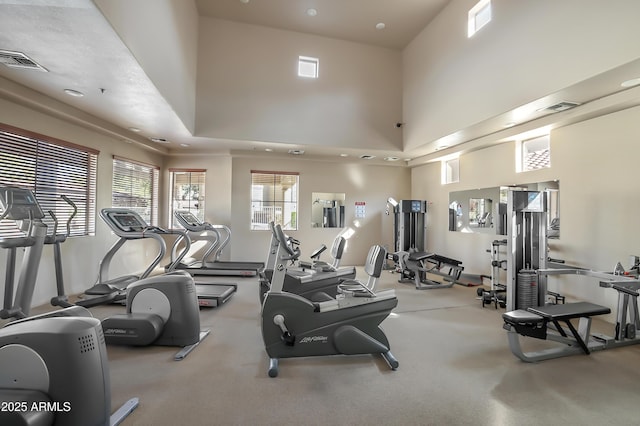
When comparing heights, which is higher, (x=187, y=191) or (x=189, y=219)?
(x=187, y=191)

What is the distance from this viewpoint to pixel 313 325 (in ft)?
8.79

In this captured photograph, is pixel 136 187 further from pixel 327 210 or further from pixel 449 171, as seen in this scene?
pixel 449 171

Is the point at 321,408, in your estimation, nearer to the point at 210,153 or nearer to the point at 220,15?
the point at 210,153

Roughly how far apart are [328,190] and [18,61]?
5943mm

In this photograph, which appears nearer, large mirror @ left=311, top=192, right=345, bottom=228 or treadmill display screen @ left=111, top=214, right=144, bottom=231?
treadmill display screen @ left=111, top=214, right=144, bottom=231

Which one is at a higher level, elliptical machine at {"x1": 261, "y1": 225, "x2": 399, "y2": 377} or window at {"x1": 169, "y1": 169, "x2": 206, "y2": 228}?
window at {"x1": 169, "y1": 169, "x2": 206, "y2": 228}

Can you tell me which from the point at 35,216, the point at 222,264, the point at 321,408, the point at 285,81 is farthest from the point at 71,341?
the point at 285,81

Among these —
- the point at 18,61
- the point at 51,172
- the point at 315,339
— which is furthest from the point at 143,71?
the point at 315,339

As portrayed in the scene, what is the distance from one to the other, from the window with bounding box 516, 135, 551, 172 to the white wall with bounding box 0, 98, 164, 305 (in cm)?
734

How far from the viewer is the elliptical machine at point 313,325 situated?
2.64 meters

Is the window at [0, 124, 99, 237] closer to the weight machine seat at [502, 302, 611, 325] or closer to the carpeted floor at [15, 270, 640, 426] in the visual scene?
the carpeted floor at [15, 270, 640, 426]

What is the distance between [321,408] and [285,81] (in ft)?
20.2

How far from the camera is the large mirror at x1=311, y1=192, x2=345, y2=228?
789cm

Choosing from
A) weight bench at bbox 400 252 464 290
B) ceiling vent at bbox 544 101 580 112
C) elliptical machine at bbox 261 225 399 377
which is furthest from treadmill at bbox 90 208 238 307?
ceiling vent at bbox 544 101 580 112
